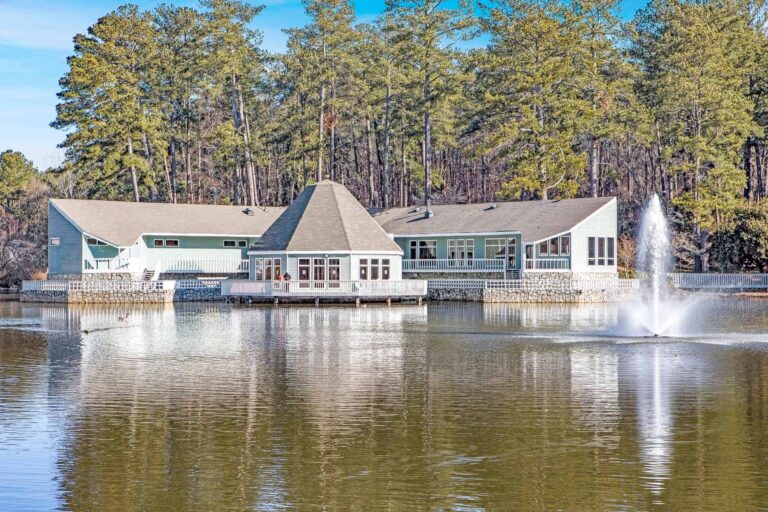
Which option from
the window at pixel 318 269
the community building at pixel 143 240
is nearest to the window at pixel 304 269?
the window at pixel 318 269

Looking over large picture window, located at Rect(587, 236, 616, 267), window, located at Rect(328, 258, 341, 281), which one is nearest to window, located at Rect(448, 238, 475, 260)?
large picture window, located at Rect(587, 236, 616, 267)

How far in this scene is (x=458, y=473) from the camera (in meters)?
14.8

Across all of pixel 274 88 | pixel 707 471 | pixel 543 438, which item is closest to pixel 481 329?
pixel 543 438

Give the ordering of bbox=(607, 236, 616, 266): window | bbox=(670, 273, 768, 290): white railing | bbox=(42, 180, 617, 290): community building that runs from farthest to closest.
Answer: bbox=(670, 273, 768, 290): white railing → bbox=(607, 236, 616, 266): window → bbox=(42, 180, 617, 290): community building

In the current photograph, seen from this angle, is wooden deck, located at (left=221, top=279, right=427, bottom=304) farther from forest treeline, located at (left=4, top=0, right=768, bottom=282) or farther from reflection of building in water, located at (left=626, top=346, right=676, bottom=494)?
reflection of building in water, located at (left=626, top=346, right=676, bottom=494)

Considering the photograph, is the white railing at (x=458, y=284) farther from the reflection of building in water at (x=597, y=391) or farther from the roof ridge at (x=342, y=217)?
the reflection of building in water at (x=597, y=391)

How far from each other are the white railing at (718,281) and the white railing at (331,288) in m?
17.0

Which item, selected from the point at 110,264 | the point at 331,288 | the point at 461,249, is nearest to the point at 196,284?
the point at 110,264

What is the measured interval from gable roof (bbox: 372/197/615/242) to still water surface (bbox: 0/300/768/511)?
1032 inches

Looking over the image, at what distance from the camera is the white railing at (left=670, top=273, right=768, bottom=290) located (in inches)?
2486

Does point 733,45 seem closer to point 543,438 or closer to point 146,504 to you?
point 543,438

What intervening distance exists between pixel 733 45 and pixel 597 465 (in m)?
65.8

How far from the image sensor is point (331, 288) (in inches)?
2213

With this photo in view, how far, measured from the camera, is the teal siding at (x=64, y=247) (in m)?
63.5
